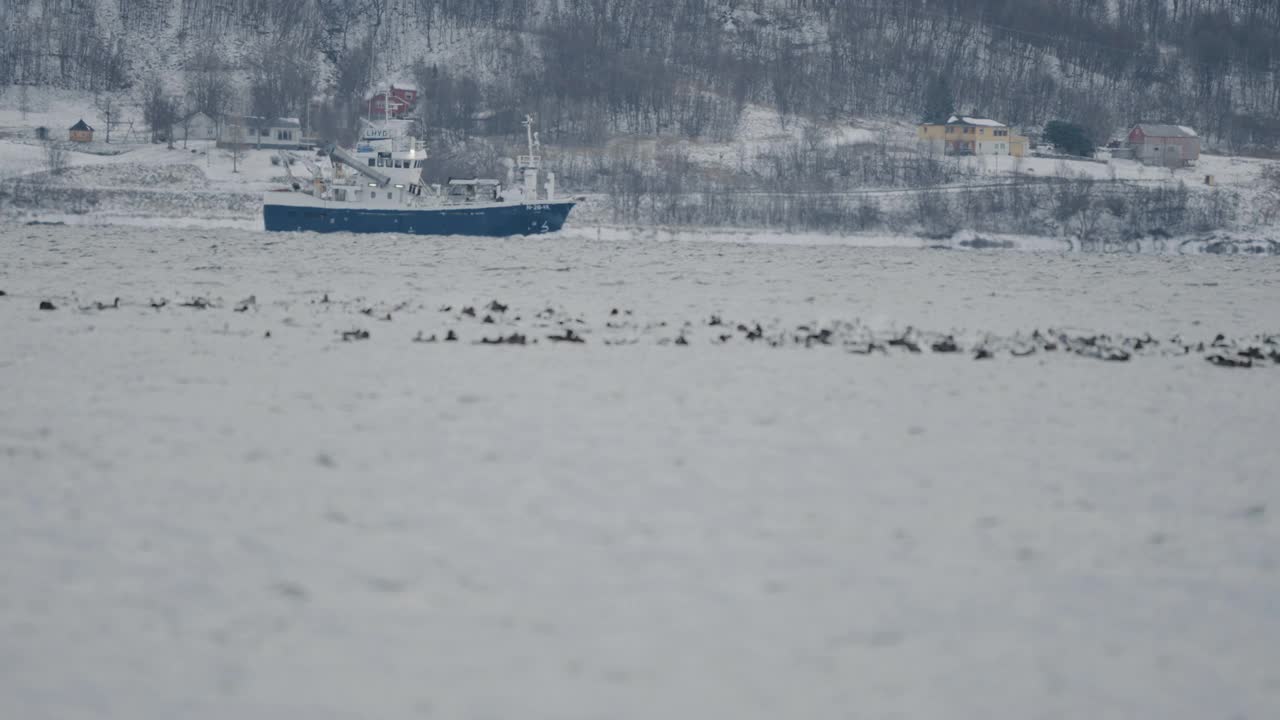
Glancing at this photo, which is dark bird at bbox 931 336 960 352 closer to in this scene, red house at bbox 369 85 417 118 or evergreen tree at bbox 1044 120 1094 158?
red house at bbox 369 85 417 118

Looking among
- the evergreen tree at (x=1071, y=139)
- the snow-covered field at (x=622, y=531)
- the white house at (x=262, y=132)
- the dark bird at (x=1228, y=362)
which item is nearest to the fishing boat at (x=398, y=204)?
the snow-covered field at (x=622, y=531)

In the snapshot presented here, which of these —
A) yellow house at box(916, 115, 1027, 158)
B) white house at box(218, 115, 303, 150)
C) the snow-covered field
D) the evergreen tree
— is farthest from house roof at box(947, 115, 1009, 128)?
the snow-covered field

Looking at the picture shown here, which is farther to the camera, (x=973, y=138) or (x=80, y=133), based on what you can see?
(x=973, y=138)

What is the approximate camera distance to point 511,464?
388 inches

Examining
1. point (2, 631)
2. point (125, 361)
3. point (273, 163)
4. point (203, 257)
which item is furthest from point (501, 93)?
point (2, 631)

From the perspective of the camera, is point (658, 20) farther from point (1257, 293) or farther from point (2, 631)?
point (2, 631)

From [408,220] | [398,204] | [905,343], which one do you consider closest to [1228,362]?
[905,343]

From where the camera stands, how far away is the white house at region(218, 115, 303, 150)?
11544 centimetres

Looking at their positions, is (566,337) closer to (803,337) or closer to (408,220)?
(803,337)

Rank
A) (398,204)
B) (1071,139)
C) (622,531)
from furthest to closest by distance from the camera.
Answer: (1071,139), (398,204), (622,531)

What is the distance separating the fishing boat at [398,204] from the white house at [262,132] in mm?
50364

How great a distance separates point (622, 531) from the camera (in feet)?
26.6

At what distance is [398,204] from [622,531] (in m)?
60.6

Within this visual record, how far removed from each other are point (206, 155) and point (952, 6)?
413ft
